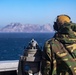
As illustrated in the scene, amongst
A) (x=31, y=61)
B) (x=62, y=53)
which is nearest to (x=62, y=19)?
(x=62, y=53)

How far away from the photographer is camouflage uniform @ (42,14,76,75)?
4.51 meters

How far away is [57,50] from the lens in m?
4.55

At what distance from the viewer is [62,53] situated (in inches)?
178

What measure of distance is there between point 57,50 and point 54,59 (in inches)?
4.4

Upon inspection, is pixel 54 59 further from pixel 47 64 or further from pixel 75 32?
pixel 75 32

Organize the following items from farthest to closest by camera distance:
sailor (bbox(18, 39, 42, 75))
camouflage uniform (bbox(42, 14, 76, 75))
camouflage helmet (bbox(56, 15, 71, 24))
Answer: sailor (bbox(18, 39, 42, 75)) < camouflage helmet (bbox(56, 15, 71, 24)) < camouflage uniform (bbox(42, 14, 76, 75))

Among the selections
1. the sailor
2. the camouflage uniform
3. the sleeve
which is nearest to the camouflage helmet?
the camouflage uniform

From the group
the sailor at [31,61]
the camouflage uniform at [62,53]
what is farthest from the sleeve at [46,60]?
the sailor at [31,61]

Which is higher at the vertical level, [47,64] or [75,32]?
[75,32]

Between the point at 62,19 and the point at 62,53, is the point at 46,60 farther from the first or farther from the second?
the point at 62,19

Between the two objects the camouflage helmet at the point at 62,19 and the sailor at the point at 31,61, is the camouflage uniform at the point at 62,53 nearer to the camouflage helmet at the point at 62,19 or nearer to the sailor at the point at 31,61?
the camouflage helmet at the point at 62,19

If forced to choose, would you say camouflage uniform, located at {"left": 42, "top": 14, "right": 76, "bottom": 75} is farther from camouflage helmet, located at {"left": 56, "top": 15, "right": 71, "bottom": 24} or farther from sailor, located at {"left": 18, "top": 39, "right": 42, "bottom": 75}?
sailor, located at {"left": 18, "top": 39, "right": 42, "bottom": 75}

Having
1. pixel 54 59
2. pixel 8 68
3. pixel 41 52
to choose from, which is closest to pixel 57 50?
pixel 54 59

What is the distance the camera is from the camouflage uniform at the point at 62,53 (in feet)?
14.8
